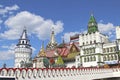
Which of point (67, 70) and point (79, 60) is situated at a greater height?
point (79, 60)

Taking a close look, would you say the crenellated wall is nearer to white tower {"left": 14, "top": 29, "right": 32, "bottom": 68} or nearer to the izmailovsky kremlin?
the izmailovsky kremlin

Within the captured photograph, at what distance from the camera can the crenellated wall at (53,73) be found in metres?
24.8

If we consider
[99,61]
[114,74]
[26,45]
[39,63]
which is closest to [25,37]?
[26,45]

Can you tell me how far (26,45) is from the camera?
13200cm

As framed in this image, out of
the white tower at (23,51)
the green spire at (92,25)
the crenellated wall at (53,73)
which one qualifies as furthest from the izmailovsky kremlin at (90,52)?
the white tower at (23,51)

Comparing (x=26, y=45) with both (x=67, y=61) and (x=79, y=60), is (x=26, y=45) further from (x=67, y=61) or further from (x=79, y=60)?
(x=79, y=60)

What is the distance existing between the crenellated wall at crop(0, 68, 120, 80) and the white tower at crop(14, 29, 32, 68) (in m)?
84.7

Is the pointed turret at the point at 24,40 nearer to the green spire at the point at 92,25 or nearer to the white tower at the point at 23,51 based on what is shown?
the white tower at the point at 23,51

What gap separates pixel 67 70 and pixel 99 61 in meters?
38.6

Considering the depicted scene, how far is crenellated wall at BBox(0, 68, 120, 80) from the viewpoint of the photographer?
2483cm

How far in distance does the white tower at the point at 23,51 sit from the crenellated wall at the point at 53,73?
84749 mm

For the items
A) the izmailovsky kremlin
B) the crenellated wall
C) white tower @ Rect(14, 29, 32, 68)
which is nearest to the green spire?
the izmailovsky kremlin

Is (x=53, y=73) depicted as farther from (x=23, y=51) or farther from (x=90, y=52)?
(x=23, y=51)

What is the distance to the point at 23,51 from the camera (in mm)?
129000
